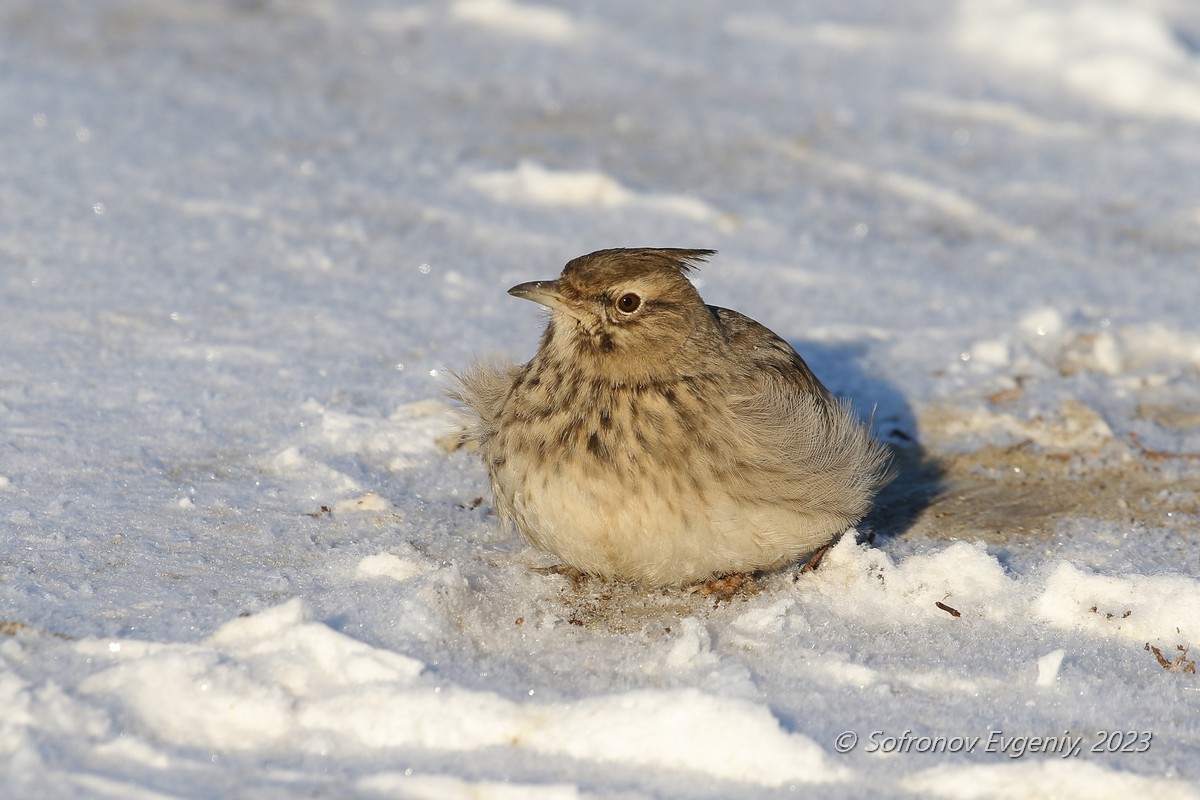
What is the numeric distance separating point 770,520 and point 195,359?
2.54m

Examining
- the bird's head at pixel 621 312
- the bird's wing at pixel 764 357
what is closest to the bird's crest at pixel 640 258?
the bird's head at pixel 621 312

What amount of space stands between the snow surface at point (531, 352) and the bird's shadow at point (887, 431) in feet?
0.07

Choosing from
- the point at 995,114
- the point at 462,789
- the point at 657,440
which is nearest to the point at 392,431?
the point at 657,440

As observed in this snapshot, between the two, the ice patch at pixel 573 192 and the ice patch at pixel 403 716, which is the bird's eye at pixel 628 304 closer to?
the ice patch at pixel 403 716

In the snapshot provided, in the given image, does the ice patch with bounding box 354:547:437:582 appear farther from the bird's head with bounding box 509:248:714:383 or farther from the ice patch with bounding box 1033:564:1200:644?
the ice patch with bounding box 1033:564:1200:644

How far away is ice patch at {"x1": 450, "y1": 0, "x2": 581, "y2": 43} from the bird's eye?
211 inches

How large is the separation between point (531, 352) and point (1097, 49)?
515cm

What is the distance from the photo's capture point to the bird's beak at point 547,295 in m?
4.27

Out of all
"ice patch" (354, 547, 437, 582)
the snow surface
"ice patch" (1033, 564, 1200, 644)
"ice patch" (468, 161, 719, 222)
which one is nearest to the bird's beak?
the snow surface

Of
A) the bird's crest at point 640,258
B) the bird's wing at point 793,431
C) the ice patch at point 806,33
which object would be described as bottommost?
the bird's wing at point 793,431

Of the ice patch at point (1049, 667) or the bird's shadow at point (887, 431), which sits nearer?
the ice patch at point (1049, 667)

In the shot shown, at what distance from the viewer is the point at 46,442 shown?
4484 mm

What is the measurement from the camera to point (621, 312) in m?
4.25

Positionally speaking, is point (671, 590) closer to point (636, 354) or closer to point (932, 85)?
point (636, 354)
